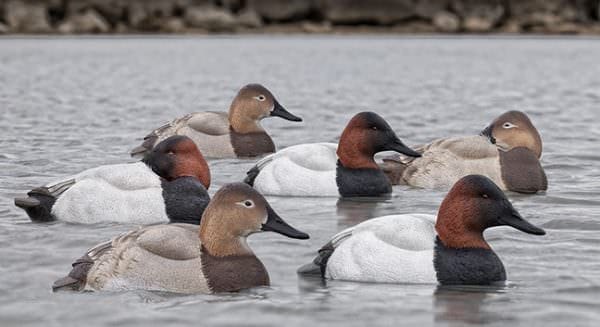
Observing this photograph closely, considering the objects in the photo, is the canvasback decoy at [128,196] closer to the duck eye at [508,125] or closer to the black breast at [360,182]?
the black breast at [360,182]

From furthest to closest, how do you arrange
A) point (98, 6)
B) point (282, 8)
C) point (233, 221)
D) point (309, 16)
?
point (309, 16), point (282, 8), point (98, 6), point (233, 221)

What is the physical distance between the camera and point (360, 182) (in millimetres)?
12711

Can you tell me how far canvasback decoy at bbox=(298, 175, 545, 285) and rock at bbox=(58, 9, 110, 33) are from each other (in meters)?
63.9

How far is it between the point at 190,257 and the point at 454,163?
5.31 m

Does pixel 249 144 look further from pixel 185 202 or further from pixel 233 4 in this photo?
pixel 233 4

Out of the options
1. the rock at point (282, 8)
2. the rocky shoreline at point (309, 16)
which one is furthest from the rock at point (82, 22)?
the rock at point (282, 8)

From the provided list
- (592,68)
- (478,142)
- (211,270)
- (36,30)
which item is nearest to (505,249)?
(211,270)

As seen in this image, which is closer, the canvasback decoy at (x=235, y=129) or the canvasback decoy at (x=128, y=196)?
the canvasback decoy at (x=128, y=196)

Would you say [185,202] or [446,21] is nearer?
[185,202]

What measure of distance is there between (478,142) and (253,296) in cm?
558

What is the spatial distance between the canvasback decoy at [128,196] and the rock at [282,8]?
63990mm

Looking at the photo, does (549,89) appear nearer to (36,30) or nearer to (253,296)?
(253,296)

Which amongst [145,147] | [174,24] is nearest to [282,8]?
[174,24]

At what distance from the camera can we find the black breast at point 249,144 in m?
15.9
